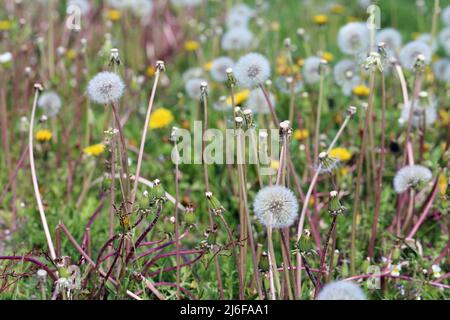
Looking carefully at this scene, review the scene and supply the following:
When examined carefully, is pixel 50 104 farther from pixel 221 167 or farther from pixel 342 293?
pixel 342 293

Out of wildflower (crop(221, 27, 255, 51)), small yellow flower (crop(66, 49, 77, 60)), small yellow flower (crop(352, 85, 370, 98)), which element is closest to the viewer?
small yellow flower (crop(352, 85, 370, 98))

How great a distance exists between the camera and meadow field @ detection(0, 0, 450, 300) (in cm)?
156

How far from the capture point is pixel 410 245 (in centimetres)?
183

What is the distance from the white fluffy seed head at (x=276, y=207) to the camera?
1.45m

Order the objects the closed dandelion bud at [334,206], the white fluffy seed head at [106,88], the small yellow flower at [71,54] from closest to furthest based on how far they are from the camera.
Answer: the closed dandelion bud at [334,206], the white fluffy seed head at [106,88], the small yellow flower at [71,54]

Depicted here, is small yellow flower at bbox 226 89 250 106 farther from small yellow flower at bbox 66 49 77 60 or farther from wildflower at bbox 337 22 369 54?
small yellow flower at bbox 66 49 77 60

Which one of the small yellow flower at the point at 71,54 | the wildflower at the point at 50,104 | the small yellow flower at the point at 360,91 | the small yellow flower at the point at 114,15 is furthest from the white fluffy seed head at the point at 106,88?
the small yellow flower at the point at 114,15

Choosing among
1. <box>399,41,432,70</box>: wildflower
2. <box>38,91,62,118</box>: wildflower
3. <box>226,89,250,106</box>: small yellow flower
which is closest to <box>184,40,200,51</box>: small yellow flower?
<box>226,89,250,106</box>: small yellow flower

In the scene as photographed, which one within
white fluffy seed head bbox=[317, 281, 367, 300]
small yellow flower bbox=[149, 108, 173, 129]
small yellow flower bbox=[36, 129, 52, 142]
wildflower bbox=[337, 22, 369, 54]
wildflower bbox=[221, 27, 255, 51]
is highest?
wildflower bbox=[221, 27, 255, 51]

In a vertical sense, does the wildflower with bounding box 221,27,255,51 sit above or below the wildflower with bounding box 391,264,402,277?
above

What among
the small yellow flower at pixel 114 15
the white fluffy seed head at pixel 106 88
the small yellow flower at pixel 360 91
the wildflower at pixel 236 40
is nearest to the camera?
the white fluffy seed head at pixel 106 88

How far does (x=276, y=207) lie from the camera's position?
146 cm

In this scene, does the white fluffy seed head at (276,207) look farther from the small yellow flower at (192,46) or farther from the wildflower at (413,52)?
the small yellow flower at (192,46)

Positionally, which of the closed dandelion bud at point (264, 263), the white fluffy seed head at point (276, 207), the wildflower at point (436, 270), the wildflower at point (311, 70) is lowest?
the wildflower at point (436, 270)
